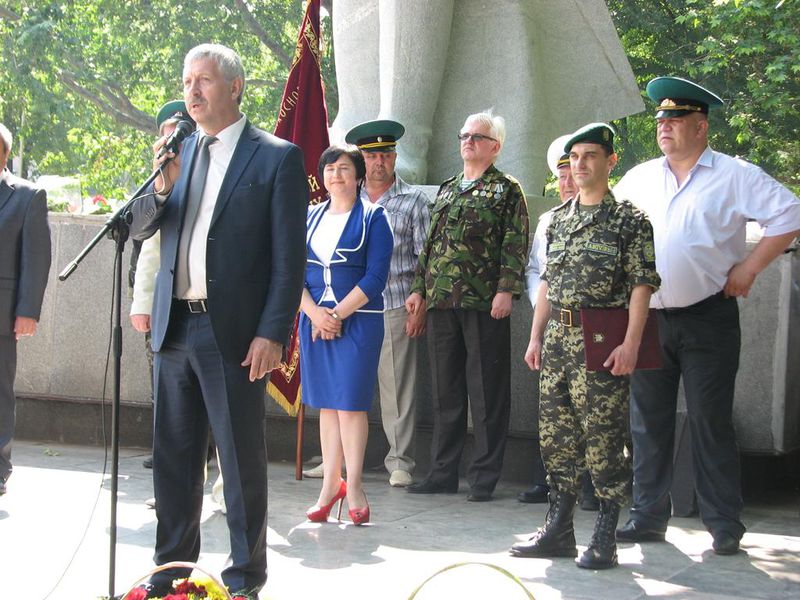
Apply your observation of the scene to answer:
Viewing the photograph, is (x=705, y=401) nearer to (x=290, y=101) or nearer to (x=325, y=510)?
(x=325, y=510)

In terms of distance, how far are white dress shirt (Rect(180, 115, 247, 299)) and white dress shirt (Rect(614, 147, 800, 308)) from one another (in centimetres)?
240

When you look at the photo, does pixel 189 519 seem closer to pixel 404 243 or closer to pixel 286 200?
pixel 286 200

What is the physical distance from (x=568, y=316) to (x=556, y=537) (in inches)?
40.8

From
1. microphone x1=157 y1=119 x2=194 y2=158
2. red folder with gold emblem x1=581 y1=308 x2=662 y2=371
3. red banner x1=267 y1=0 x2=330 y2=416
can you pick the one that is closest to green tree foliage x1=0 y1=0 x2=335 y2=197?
red banner x1=267 y1=0 x2=330 y2=416

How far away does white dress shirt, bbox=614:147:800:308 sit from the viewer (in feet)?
20.4

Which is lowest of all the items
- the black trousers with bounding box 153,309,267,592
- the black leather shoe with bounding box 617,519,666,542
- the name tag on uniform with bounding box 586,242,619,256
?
the black leather shoe with bounding box 617,519,666,542

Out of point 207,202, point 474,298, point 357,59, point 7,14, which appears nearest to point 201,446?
point 207,202

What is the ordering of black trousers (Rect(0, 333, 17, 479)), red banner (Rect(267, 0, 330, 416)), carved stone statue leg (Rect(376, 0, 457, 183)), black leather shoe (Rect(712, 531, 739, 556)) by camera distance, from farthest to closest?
carved stone statue leg (Rect(376, 0, 457, 183))
red banner (Rect(267, 0, 330, 416))
black trousers (Rect(0, 333, 17, 479))
black leather shoe (Rect(712, 531, 739, 556))

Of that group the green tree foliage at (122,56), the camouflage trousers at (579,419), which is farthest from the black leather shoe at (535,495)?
the green tree foliage at (122,56)

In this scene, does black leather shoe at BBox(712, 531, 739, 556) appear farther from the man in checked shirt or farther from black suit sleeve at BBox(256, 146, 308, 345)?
black suit sleeve at BBox(256, 146, 308, 345)

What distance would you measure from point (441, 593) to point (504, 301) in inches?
99.2

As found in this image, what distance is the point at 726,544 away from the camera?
6.05 meters

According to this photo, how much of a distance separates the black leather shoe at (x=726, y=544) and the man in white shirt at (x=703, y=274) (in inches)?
2.4

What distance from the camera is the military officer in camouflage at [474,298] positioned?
293 inches
